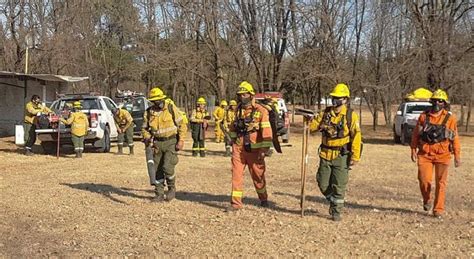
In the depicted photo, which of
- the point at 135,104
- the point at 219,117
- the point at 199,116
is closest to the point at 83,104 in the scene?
the point at 199,116

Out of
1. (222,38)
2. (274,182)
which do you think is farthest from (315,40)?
(274,182)

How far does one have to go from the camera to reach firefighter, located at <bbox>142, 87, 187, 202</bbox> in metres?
8.90

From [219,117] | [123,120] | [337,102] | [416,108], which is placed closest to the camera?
[337,102]

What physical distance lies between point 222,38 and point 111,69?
12.0 m

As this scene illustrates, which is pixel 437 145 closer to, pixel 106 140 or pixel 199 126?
pixel 199 126

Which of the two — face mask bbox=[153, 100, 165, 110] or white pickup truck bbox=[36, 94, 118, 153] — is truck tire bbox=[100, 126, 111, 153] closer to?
white pickup truck bbox=[36, 94, 118, 153]

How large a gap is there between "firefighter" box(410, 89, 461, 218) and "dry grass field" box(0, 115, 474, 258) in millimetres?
403

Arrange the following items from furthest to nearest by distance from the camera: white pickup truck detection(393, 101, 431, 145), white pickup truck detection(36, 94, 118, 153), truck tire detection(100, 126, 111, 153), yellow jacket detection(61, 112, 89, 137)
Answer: white pickup truck detection(393, 101, 431, 145) < truck tire detection(100, 126, 111, 153) < white pickup truck detection(36, 94, 118, 153) < yellow jacket detection(61, 112, 89, 137)

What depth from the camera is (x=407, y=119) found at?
21.5 m

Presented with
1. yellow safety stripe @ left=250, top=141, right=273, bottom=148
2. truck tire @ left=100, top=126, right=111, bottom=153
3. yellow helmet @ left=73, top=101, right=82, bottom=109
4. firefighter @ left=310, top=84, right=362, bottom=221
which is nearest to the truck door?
truck tire @ left=100, top=126, right=111, bottom=153

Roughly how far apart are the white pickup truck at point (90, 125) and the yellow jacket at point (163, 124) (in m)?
7.31

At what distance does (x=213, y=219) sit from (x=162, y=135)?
5.47 ft

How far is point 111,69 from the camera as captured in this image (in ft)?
133

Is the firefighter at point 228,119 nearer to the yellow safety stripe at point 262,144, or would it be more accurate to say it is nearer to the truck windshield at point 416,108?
the yellow safety stripe at point 262,144
